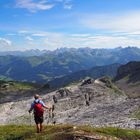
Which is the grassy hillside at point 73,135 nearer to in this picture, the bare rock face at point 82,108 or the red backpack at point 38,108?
the red backpack at point 38,108

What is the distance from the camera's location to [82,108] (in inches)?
3927

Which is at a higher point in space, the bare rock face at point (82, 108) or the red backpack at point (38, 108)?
the red backpack at point (38, 108)

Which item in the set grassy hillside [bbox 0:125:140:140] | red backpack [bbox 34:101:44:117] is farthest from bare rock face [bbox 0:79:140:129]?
red backpack [bbox 34:101:44:117]

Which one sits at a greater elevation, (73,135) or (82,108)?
(73,135)

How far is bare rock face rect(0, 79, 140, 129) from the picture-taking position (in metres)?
78.4

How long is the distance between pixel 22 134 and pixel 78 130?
6706mm

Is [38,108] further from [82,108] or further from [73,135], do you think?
[82,108]

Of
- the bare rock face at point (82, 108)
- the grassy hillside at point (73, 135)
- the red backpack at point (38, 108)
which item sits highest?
the red backpack at point (38, 108)

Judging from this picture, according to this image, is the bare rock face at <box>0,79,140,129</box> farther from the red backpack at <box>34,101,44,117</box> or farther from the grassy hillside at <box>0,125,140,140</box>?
the red backpack at <box>34,101,44,117</box>

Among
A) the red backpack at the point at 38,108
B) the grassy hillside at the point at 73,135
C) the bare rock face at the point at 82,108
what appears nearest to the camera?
the grassy hillside at the point at 73,135

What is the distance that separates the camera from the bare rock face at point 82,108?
78.4 metres

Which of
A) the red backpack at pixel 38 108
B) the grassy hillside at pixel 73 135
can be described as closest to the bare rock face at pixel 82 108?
the grassy hillside at pixel 73 135

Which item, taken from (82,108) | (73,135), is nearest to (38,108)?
(73,135)

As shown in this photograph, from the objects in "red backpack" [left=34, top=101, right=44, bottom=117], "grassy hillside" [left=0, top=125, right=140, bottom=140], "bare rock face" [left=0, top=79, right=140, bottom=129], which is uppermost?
"red backpack" [left=34, top=101, right=44, bottom=117]
